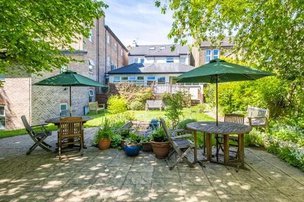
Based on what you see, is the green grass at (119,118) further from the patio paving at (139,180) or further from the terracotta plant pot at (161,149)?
the patio paving at (139,180)

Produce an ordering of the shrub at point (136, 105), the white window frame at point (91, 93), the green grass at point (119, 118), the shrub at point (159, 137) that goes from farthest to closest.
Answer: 1. the white window frame at point (91, 93)
2. the shrub at point (136, 105)
3. the green grass at point (119, 118)
4. the shrub at point (159, 137)

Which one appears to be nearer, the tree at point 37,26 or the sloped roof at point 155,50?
the tree at point 37,26

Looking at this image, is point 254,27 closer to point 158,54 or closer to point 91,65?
point 91,65

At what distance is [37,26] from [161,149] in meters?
5.81

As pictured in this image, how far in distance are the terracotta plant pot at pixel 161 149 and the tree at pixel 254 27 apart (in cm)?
440

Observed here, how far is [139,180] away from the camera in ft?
16.2

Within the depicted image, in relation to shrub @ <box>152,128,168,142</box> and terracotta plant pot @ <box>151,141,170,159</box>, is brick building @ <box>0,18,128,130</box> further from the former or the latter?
terracotta plant pot @ <box>151,141,170,159</box>

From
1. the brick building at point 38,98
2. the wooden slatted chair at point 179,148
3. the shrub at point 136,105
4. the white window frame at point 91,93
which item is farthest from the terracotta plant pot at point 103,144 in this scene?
the white window frame at point 91,93

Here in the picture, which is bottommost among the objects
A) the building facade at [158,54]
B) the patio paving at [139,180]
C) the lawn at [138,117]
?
the patio paving at [139,180]

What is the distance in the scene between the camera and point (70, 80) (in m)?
7.09

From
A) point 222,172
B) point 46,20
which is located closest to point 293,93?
point 222,172

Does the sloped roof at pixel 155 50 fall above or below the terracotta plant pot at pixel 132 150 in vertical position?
above

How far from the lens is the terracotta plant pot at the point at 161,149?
21.1ft

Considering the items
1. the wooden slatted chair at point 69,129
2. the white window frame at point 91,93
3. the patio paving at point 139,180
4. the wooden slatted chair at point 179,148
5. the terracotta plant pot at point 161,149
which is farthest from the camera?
the white window frame at point 91,93
